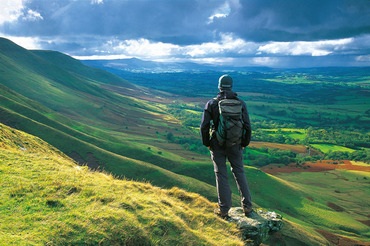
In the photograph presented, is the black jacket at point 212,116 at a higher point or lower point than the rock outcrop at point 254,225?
higher

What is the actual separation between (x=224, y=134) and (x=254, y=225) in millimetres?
5626

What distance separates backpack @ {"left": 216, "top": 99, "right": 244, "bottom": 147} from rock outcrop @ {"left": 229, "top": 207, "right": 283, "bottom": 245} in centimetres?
459

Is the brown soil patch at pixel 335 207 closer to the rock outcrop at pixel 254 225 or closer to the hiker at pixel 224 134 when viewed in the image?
the rock outcrop at pixel 254 225

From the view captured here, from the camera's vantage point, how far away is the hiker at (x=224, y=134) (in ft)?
38.4

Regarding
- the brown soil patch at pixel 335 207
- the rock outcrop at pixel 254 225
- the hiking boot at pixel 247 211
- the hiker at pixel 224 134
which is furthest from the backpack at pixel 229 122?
the brown soil patch at pixel 335 207

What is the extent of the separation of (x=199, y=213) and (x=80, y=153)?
226 ft

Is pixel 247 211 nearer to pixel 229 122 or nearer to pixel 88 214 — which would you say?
pixel 229 122

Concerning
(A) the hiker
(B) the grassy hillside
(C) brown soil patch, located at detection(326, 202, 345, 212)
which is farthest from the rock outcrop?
(C) brown soil patch, located at detection(326, 202, 345, 212)

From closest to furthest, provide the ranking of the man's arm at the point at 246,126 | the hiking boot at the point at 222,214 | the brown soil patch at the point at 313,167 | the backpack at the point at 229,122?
the backpack at the point at 229,122 → the man's arm at the point at 246,126 → the hiking boot at the point at 222,214 → the brown soil patch at the point at 313,167

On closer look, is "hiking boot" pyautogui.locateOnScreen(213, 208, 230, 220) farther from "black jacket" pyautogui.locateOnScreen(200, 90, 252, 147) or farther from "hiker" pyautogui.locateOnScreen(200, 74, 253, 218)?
"black jacket" pyautogui.locateOnScreen(200, 90, 252, 147)

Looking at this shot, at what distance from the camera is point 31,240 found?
313 inches

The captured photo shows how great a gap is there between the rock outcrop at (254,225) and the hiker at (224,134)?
1.01 m

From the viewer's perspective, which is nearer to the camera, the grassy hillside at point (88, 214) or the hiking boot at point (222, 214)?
the grassy hillside at point (88, 214)

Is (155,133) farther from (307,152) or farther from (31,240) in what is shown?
(31,240)
